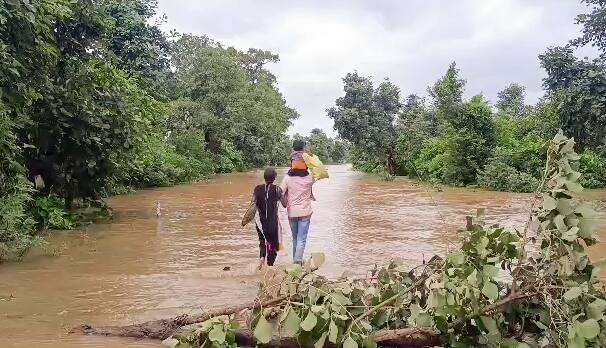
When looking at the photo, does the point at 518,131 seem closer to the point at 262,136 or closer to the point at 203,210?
the point at 203,210

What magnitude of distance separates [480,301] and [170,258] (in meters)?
6.39

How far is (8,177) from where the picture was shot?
32.1 feet

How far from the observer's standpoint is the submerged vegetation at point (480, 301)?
419 centimetres

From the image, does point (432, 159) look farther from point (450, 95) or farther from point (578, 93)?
point (578, 93)

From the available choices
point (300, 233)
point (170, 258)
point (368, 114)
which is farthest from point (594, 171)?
point (300, 233)

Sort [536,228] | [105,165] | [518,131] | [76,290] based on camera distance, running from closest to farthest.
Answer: [536,228]
[76,290]
[105,165]
[518,131]

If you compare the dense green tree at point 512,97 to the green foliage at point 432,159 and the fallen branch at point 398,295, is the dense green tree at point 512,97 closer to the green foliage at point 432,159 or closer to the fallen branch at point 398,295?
the green foliage at point 432,159

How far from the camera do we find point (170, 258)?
9.80 metres

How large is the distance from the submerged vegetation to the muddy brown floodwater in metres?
1.35

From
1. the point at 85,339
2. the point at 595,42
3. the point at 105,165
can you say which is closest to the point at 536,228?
the point at 85,339

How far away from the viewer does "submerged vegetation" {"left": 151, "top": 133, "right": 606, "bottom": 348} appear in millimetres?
4188

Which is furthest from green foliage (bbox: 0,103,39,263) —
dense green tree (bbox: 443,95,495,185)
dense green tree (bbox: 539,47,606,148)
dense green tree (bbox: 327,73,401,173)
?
dense green tree (bbox: 327,73,401,173)

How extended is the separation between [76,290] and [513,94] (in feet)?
178

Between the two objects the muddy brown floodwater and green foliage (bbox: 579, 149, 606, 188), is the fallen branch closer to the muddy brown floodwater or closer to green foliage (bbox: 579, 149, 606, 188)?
the muddy brown floodwater
